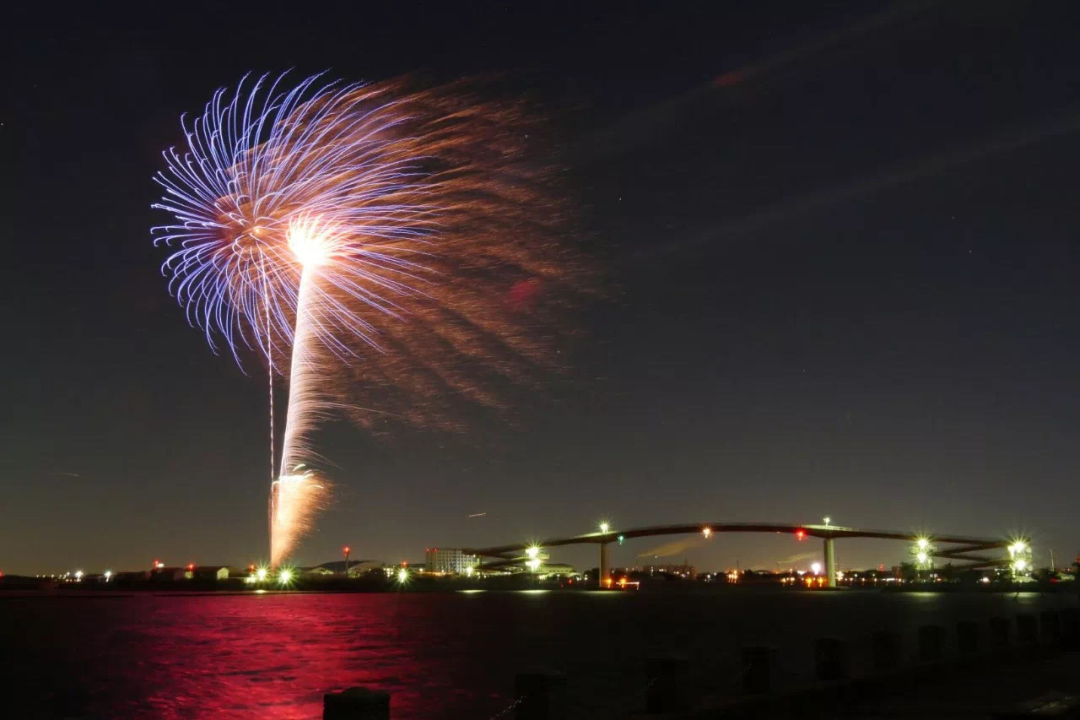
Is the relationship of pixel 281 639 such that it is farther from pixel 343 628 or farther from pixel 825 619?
pixel 825 619

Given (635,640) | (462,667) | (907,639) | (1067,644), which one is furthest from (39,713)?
(907,639)

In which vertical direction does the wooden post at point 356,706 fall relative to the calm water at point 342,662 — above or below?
above

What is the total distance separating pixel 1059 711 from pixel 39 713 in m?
20.2

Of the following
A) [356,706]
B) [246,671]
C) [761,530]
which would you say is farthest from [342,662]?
[761,530]

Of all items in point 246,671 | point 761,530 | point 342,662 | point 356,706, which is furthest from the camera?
point 761,530

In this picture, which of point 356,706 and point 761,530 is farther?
point 761,530

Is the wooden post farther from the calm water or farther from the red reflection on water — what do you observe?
the calm water

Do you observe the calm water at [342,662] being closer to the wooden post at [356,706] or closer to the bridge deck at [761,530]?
the wooden post at [356,706]

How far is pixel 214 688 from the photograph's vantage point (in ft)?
77.9

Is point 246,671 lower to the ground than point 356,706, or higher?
lower

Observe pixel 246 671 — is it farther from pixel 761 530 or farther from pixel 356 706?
pixel 761 530

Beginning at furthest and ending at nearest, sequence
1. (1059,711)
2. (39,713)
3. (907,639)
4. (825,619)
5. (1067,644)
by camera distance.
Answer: (825,619) → (907,639) → (39,713) → (1067,644) → (1059,711)

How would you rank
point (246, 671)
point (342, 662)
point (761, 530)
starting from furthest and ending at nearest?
point (761, 530)
point (342, 662)
point (246, 671)

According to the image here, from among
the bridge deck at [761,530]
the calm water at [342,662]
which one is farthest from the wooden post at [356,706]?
the bridge deck at [761,530]
